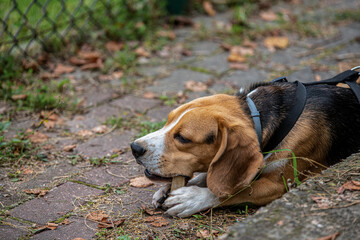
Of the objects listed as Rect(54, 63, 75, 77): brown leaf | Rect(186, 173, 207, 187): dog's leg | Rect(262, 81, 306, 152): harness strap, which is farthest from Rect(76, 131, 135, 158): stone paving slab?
Rect(54, 63, 75, 77): brown leaf

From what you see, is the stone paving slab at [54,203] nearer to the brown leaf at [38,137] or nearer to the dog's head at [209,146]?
the dog's head at [209,146]

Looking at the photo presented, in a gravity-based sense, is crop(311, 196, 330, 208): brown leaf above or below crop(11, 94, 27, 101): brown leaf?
above

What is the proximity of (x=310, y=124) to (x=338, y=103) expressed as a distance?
34 cm

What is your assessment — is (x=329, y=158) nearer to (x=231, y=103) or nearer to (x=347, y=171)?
(x=347, y=171)

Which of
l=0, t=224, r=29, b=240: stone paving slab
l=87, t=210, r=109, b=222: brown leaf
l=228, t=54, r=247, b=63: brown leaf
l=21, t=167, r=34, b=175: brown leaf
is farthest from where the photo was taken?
l=228, t=54, r=247, b=63: brown leaf

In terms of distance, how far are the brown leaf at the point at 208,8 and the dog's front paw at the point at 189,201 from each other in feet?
18.6

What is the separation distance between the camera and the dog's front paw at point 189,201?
303cm

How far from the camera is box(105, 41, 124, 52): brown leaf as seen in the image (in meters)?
6.46

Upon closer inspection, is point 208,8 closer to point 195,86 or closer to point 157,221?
point 195,86

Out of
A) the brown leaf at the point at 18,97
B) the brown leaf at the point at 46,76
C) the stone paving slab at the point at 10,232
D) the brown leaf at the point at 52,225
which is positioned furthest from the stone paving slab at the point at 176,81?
the stone paving slab at the point at 10,232

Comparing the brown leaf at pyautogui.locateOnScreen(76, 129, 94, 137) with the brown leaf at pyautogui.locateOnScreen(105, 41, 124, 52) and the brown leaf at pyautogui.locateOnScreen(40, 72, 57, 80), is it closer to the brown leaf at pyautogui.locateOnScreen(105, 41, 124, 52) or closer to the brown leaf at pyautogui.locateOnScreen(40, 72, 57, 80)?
the brown leaf at pyautogui.locateOnScreen(40, 72, 57, 80)

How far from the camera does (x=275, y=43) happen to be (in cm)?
677

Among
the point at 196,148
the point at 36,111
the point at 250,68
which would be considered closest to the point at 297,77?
the point at 250,68

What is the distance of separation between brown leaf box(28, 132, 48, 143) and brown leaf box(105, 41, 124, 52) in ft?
8.21
